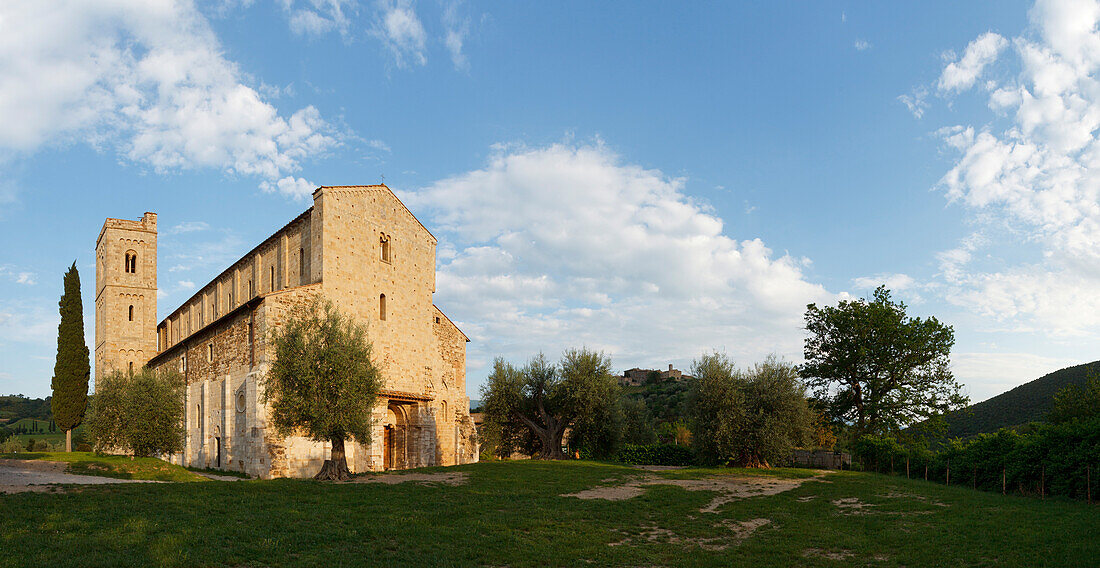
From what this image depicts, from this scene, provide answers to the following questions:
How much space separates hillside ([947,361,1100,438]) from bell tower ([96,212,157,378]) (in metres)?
75.0

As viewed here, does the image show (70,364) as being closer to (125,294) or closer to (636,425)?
(125,294)

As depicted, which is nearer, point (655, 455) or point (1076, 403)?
point (655, 455)

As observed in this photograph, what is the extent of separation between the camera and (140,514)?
15.3 meters

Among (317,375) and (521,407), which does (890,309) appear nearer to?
(521,407)

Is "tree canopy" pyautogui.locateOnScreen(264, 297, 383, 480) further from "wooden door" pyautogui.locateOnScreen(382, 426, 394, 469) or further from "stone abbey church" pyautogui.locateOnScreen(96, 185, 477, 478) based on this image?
"wooden door" pyautogui.locateOnScreen(382, 426, 394, 469)

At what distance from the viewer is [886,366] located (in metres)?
40.8

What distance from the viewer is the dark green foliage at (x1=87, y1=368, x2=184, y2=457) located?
36438mm

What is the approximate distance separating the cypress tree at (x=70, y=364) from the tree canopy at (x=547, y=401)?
3400cm

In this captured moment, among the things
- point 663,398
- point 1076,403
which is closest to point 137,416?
point 1076,403

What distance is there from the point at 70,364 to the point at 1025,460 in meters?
61.7

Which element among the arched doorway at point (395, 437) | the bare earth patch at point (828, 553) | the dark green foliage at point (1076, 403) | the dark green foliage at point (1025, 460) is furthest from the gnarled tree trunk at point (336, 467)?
the dark green foliage at point (1076, 403)

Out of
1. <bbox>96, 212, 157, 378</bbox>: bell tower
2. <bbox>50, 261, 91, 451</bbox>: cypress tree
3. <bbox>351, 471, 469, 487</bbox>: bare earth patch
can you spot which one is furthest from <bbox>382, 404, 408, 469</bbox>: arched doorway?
<bbox>96, 212, 157, 378</bbox>: bell tower

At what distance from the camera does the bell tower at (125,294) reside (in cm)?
5891

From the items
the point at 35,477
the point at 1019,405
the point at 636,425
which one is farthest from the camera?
the point at 1019,405
